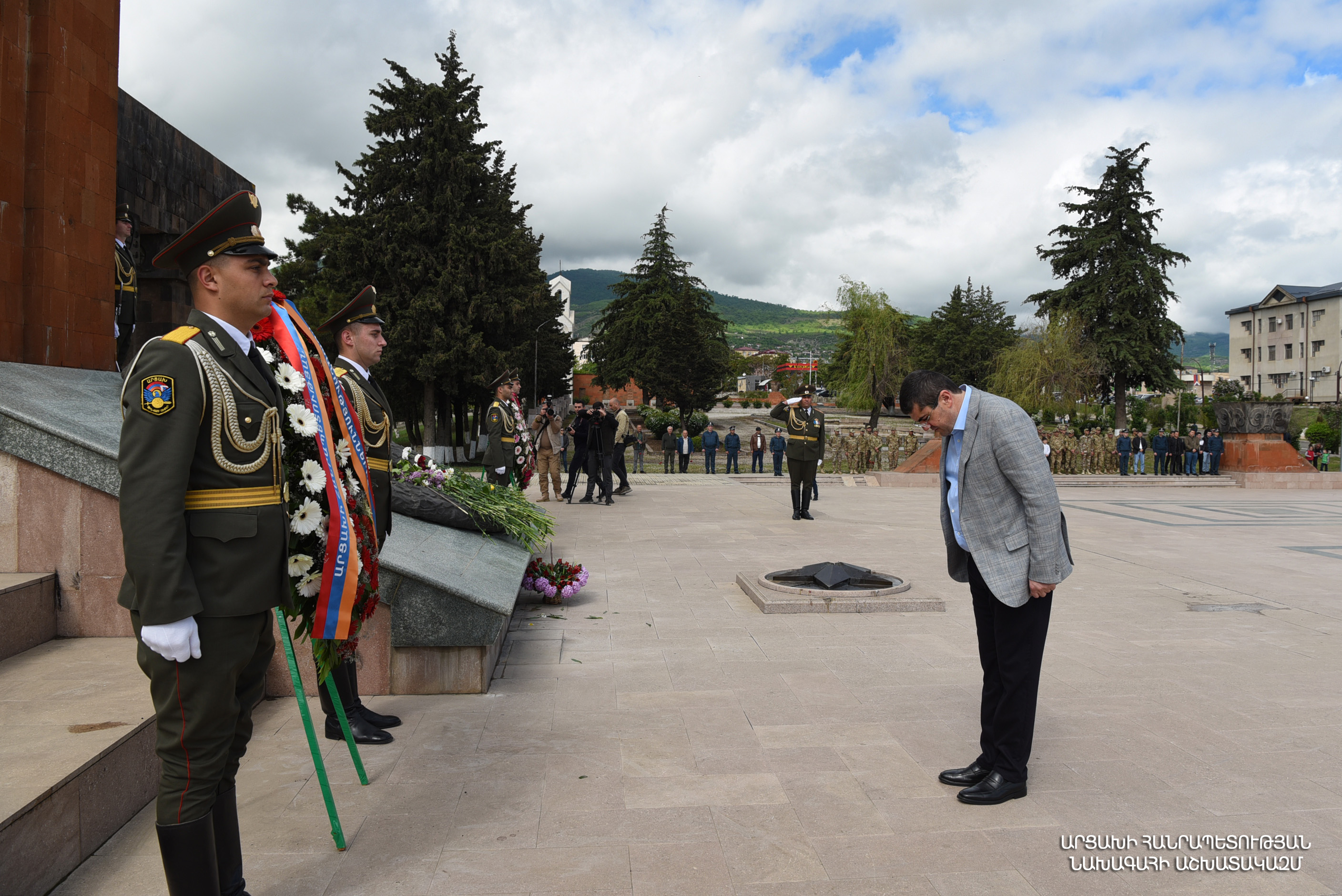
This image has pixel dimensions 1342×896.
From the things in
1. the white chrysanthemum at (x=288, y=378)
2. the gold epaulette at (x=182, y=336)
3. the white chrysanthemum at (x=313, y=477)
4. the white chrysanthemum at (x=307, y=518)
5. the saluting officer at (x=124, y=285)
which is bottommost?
the white chrysanthemum at (x=307, y=518)

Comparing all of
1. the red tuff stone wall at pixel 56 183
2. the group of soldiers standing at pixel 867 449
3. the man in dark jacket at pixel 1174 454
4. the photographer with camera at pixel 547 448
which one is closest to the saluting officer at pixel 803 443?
the photographer with camera at pixel 547 448

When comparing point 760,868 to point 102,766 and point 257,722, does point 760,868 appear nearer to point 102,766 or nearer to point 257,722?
point 102,766

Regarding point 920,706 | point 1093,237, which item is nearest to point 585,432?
point 920,706

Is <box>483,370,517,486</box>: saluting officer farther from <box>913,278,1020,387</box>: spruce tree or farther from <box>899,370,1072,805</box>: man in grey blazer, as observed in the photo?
<box>913,278,1020,387</box>: spruce tree

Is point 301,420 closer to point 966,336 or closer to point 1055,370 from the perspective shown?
point 1055,370

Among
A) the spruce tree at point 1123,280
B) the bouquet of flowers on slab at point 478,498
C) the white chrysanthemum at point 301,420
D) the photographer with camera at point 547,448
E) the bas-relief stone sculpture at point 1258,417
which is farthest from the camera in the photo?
the spruce tree at point 1123,280

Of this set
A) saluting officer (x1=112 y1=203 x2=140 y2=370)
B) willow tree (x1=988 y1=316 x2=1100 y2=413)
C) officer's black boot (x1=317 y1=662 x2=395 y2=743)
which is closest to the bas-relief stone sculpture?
willow tree (x1=988 y1=316 x2=1100 y2=413)

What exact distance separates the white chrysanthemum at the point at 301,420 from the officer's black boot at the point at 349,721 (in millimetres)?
1544

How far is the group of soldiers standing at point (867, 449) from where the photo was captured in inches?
1122

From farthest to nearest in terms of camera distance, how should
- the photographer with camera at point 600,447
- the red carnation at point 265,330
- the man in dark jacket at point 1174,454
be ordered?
the man in dark jacket at point 1174,454 < the photographer with camera at point 600,447 < the red carnation at point 265,330

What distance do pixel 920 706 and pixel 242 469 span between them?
142 inches

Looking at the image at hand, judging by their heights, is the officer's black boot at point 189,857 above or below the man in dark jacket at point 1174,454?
below

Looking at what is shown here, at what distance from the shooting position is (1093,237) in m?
48.8

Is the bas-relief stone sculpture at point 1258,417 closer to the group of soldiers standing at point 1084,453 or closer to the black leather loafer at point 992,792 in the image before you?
the group of soldiers standing at point 1084,453
